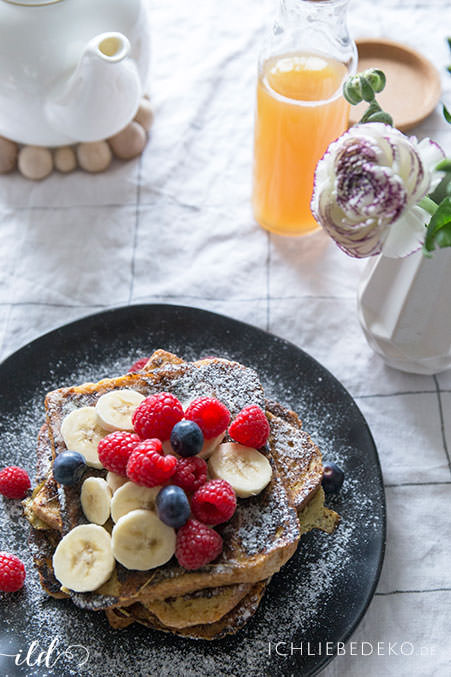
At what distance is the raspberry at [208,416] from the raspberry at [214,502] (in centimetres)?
10

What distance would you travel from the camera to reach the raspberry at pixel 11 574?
4.18 feet

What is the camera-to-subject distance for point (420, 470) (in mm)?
1562

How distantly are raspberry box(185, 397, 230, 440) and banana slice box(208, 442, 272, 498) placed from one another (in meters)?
0.05

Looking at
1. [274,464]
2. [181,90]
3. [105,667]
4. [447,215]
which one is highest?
[447,215]

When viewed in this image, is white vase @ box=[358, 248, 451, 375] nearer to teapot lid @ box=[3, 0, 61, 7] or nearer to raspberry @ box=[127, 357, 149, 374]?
raspberry @ box=[127, 357, 149, 374]

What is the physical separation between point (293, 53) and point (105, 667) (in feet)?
4.52

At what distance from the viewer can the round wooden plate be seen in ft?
6.69

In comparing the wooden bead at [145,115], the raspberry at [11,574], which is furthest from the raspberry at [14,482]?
the wooden bead at [145,115]

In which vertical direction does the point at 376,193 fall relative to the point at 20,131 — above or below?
above

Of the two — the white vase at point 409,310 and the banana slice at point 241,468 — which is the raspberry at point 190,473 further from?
the white vase at point 409,310

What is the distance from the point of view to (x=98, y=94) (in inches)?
66.8

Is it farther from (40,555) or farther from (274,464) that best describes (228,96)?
(40,555)

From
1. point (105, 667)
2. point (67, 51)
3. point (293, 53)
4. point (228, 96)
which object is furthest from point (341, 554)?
point (228, 96)

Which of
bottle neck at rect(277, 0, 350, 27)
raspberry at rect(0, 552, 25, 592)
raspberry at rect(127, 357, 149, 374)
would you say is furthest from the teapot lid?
raspberry at rect(0, 552, 25, 592)
